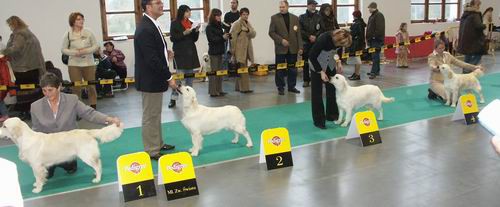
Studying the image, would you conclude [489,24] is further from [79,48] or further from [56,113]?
[56,113]

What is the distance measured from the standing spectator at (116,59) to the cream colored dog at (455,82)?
593 cm

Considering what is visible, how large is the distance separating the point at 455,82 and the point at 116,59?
20.3 ft

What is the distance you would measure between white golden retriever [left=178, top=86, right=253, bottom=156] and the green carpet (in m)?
0.26

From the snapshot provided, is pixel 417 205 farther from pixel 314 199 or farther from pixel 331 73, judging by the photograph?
pixel 331 73

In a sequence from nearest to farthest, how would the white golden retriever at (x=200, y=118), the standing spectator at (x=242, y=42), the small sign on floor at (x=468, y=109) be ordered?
the white golden retriever at (x=200, y=118) → the small sign on floor at (x=468, y=109) → the standing spectator at (x=242, y=42)

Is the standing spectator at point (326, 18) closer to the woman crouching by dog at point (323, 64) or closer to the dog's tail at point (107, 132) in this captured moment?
the woman crouching by dog at point (323, 64)

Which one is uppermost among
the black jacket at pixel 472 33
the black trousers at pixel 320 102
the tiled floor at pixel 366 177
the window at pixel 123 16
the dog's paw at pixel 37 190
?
the window at pixel 123 16

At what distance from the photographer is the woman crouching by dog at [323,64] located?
582cm

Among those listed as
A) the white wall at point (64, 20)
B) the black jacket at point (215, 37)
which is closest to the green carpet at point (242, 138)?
the black jacket at point (215, 37)

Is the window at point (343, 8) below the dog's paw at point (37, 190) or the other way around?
the other way around

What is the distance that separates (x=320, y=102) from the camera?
6.18 metres

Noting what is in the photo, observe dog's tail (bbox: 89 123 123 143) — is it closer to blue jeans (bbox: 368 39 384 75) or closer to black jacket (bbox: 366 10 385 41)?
blue jeans (bbox: 368 39 384 75)

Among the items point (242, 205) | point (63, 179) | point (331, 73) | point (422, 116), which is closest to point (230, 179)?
point (242, 205)

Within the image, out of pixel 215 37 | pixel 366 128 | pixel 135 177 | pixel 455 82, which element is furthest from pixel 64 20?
pixel 455 82
